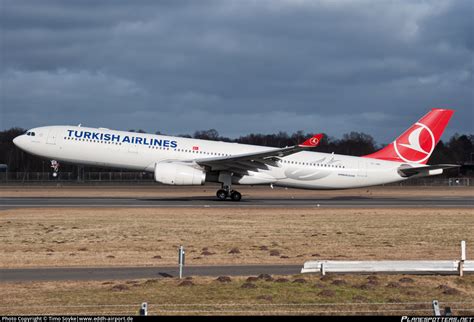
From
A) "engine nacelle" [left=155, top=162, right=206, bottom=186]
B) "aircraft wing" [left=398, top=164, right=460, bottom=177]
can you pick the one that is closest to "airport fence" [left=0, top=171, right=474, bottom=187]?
"aircraft wing" [left=398, top=164, right=460, bottom=177]

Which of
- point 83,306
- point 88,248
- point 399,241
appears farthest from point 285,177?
point 83,306

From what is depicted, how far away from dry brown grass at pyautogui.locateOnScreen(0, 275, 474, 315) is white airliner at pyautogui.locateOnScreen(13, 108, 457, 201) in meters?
25.8

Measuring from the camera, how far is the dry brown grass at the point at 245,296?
13.1 m

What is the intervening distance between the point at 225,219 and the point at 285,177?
13.8 m

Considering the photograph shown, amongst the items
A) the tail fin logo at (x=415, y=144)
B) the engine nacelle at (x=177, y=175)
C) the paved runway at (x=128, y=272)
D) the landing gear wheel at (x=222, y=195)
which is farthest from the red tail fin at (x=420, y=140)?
the paved runway at (x=128, y=272)

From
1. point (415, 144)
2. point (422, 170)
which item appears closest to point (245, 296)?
point (422, 170)

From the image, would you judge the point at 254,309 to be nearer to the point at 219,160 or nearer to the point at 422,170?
the point at 219,160

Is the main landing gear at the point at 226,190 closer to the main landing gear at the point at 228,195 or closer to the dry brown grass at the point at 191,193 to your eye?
the main landing gear at the point at 228,195

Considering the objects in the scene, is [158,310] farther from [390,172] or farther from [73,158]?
[390,172]

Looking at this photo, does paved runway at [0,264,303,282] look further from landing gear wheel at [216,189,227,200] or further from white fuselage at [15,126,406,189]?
landing gear wheel at [216,189,227,200]

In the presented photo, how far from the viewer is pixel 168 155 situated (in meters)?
44.6

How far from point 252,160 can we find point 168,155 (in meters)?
5.65

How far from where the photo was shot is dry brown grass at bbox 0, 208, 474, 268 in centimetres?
2142

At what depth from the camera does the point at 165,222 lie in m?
30.6
